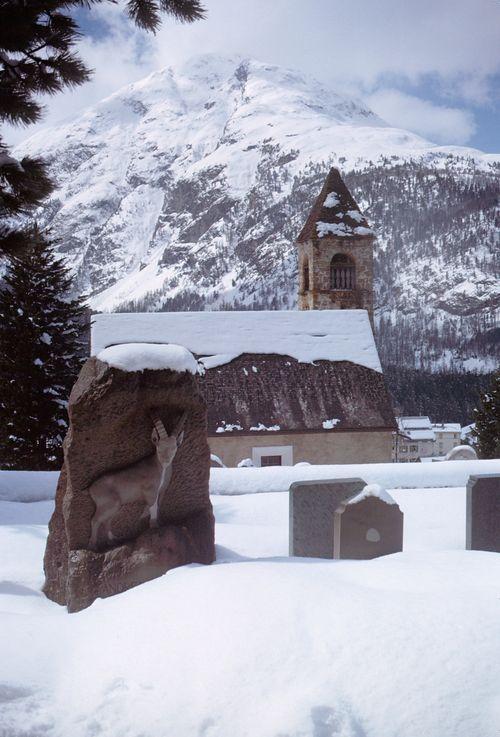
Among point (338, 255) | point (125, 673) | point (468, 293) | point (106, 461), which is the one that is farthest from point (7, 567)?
point (468, 293)

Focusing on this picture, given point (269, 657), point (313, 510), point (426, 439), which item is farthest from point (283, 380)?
point (426, 439)

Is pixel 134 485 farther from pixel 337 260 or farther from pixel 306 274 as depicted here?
pixel 306 274

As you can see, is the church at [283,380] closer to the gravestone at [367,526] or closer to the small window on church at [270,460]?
the small window on church at [270,460]

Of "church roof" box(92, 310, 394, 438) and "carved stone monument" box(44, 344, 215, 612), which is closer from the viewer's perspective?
"carved stone monument" box(44, 344, 215, 612)

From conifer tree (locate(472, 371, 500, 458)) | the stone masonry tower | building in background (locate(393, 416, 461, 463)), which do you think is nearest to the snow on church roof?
the stone masonry tower

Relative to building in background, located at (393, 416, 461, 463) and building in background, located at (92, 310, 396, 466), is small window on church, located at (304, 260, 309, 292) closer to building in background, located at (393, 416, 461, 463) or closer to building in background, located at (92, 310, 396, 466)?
building in background, located at (92, 310, 396, 466)

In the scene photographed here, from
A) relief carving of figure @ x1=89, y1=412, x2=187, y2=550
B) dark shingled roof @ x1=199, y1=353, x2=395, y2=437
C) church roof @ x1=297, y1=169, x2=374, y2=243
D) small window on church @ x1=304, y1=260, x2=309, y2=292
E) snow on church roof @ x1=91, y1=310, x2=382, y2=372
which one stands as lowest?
relief carving of figure @ x1=89, y1=412, x2=187, y2=550

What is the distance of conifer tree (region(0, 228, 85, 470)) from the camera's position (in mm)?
16203

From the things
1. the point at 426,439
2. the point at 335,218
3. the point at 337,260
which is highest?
the point at 335,218

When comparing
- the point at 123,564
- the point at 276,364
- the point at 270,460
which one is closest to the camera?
the point at 123,564

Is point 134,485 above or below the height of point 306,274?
below

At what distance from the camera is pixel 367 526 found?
7.53 meters

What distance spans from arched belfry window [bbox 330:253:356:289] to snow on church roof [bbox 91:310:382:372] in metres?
6.64

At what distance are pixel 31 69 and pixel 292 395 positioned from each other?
41.0 feet
